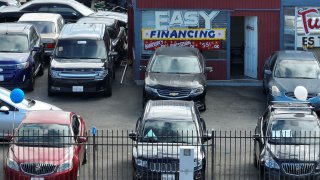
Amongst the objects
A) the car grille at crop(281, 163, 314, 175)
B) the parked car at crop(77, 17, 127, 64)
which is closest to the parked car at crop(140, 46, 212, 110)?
the parked car at crop(77, 17, 127, 64)

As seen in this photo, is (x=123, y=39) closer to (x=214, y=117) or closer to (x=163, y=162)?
(x=214, y=117)

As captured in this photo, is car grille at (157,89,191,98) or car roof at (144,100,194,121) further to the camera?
car grille at (157,89,191,98)

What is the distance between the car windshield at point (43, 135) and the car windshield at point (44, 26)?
40.3 feet

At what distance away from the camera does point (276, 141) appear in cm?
1852

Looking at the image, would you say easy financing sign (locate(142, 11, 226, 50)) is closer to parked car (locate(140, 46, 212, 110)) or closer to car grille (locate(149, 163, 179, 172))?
parked car (locate(140, 46, 212, 110))

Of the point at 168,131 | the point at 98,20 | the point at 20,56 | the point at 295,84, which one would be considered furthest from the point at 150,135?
the point at 98,20

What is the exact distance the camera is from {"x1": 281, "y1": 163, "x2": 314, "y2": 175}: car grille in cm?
1789

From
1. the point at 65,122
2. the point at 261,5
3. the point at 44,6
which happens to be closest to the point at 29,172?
the point at 65,122

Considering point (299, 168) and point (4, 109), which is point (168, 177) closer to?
point (299, 168)

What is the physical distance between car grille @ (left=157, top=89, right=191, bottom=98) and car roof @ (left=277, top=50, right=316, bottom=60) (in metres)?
3.17

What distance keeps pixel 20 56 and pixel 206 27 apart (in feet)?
18.6

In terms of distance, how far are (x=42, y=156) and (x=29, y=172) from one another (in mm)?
411

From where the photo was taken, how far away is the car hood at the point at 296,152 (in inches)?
709

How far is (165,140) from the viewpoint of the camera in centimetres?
1875
